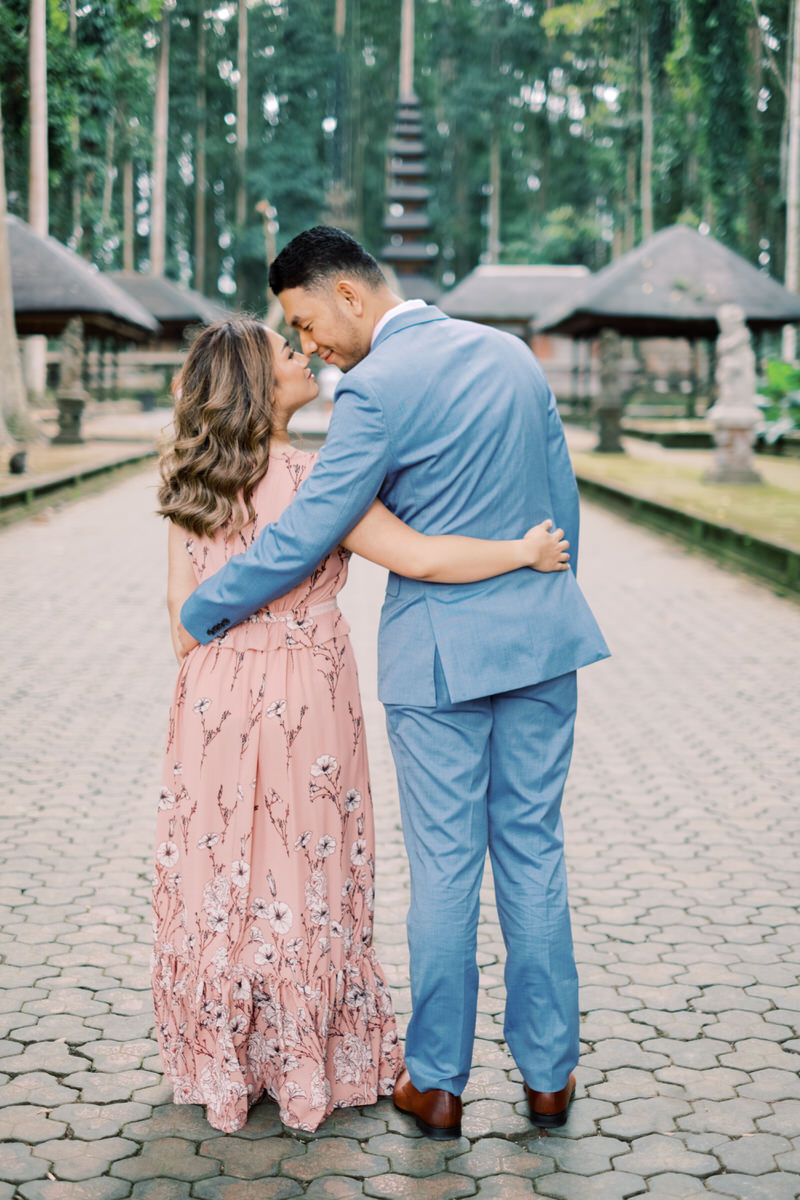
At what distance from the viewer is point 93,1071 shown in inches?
114

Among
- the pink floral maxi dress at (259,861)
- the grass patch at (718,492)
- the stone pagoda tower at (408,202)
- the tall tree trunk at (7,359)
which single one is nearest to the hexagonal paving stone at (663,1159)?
the pink floral maxi dress at (259,861)

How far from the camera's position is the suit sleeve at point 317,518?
7.91 ft

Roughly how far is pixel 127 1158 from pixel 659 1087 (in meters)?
1.09

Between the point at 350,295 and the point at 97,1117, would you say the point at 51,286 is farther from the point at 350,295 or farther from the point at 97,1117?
the point at 97,1117

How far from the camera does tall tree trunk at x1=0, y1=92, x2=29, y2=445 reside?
18.0 m

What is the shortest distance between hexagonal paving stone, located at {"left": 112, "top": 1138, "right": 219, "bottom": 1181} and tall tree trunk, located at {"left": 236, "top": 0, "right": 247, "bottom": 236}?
5548cm

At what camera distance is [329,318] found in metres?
2.56

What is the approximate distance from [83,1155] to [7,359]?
17.7 metres

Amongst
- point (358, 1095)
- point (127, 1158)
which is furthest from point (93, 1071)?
point (358, 1095)

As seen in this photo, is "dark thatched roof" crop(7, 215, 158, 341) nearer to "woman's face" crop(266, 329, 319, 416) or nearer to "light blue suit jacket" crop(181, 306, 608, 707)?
"woman's face" crop(266, 329, 319, 416)

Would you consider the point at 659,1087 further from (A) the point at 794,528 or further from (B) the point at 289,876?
(A) the point at 794,528

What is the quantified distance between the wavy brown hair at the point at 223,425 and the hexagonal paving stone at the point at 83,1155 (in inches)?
46.0

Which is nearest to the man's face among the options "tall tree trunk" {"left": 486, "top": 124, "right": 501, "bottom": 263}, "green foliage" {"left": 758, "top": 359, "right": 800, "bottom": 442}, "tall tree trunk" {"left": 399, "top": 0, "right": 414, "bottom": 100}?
"green foliage" {"left": 758, "top": 359, "right": 800, "bottom": 442}

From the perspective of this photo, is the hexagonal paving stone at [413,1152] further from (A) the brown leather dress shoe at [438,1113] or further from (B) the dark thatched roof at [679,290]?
(B) the dark thatched roof at [679,290]
